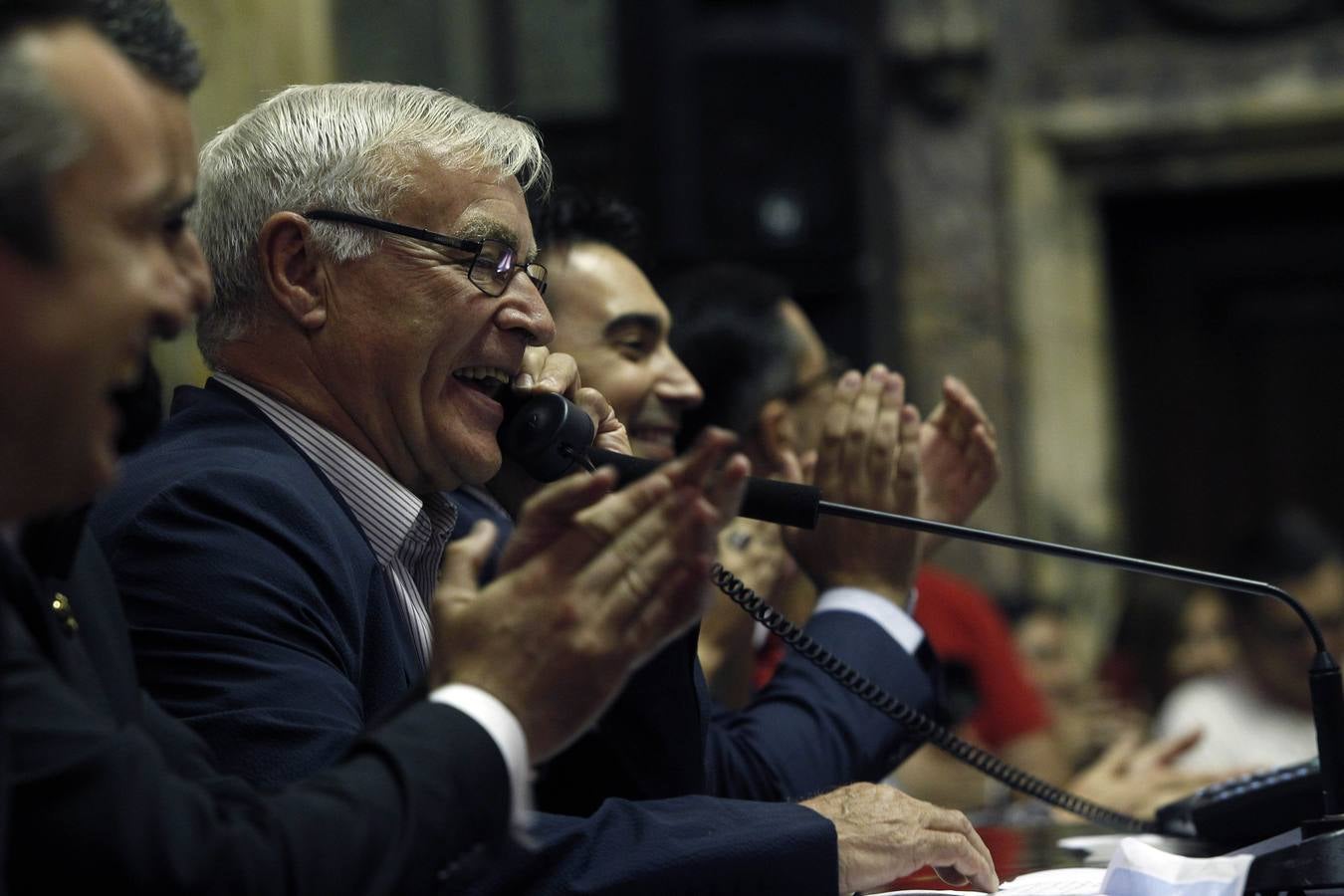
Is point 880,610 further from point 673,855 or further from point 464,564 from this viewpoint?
point 464,564

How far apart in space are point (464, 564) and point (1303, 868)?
693 millimetres

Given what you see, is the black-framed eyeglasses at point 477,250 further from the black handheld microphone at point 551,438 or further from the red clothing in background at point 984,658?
the red clothing in background at point 984,658

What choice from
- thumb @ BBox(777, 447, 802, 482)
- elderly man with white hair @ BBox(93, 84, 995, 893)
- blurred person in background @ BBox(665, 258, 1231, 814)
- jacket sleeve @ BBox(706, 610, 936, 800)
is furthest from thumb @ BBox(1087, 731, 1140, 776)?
elderly man with white hair @ BBox(93, 84, 995, 893)

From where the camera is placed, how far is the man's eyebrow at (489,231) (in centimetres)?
182

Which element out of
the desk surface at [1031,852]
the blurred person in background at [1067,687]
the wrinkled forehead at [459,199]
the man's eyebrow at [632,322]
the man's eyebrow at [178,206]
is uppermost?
→ the man's eyebrow at [178,206]

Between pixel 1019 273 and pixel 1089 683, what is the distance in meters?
1.64

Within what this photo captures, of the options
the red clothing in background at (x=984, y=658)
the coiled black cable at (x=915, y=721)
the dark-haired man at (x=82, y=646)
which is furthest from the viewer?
the red clothing in background at (x=984, y=658)

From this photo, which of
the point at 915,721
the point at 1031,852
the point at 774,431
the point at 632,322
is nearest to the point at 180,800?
the point at 1031,852

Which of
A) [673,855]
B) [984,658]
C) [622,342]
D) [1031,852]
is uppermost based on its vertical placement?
[622,342]

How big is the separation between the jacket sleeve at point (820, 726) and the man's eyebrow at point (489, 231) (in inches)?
21.7

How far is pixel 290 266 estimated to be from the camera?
1.81 meters

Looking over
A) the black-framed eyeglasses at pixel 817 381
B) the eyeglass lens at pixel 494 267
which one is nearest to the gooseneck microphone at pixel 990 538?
the eyeglass lens at pixel 494 267

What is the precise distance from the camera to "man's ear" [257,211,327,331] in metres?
1.80

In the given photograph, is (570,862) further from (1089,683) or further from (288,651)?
(1089,683)
